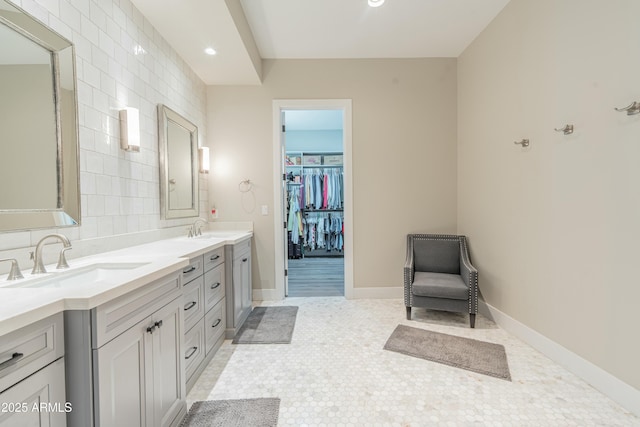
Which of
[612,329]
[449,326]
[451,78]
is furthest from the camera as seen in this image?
[451,78]

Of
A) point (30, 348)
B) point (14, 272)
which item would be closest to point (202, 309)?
point (14, 272)

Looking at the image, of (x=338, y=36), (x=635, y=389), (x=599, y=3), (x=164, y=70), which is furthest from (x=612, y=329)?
(x=164, y=70)

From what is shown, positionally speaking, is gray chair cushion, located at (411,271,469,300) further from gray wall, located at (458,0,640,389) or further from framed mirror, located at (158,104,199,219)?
framed mirror, located at (158,104,199,219)

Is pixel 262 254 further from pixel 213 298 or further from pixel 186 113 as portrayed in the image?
pixel 186 113

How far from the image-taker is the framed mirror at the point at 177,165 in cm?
238

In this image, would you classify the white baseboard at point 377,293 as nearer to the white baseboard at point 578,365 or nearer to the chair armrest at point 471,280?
the chair armrest at point 471,280

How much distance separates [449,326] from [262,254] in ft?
6.95

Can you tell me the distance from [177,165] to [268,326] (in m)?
1.73

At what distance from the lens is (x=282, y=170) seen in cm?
338

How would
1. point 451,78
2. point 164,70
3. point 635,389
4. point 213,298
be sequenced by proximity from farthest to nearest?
point 451,78
point 164,70
point 213,298
point 635,389

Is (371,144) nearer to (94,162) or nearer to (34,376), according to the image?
(94,162)

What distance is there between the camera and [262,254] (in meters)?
3.40

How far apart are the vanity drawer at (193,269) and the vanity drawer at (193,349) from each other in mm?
323

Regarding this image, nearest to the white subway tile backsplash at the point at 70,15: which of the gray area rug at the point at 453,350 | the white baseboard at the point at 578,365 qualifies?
the gray area rug at the point at 453,350
